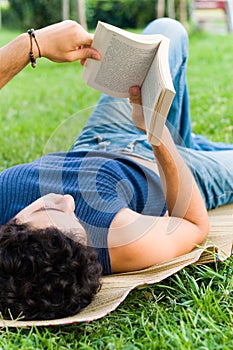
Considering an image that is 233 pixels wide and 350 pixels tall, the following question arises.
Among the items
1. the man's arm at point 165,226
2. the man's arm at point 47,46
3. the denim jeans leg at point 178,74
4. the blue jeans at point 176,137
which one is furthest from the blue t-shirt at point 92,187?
the denim jeans leg at point 178,74

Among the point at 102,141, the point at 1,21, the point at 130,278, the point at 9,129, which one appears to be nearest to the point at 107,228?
the point at 130,278

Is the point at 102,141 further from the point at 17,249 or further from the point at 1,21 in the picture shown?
the point at 1,21

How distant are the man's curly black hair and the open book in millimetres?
557

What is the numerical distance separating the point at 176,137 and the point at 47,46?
1117mm

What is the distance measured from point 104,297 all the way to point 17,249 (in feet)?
1.23

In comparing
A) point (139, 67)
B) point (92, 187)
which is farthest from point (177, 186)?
point (139, 67)

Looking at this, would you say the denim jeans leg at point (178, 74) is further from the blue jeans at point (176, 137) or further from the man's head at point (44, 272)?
the man's head at point (44, 272)

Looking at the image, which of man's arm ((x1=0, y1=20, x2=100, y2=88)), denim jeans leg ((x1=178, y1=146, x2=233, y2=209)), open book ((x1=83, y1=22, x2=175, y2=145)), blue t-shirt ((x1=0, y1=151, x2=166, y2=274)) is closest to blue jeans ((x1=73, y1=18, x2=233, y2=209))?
Result: denim jeans leg ((x1=178, y1=146, x2=233, y2=209))

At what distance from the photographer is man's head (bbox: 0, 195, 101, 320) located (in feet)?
7.28

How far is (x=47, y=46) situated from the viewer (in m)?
2.63

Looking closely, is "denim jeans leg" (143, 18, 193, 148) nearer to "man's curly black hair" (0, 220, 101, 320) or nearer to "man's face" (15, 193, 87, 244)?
"man's face" (15, 193, 87, 244)

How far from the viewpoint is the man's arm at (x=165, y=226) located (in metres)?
2.41

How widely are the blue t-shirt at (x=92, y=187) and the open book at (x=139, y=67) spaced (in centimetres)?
29

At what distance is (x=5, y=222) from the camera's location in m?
2.57
